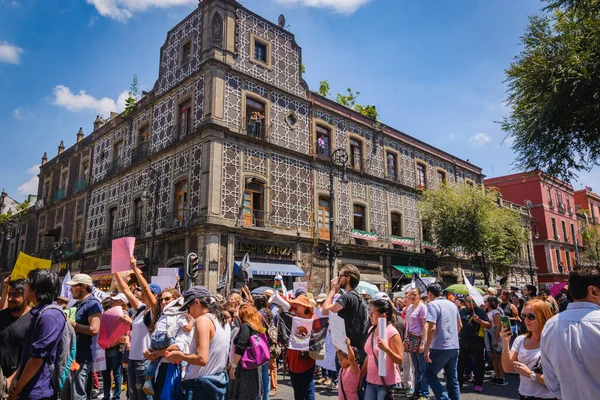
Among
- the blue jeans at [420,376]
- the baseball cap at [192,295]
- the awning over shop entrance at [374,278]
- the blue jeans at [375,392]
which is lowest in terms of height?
the blue jeans at [420,376]

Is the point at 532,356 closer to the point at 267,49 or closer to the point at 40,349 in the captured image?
the point at 40,349

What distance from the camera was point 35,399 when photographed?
3518 mm

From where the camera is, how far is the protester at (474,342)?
330 inches

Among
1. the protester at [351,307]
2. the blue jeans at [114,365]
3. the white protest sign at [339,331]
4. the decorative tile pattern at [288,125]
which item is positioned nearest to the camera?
the white protest sign at [339,331]

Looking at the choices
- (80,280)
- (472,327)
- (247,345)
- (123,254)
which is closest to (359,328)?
(247,345)

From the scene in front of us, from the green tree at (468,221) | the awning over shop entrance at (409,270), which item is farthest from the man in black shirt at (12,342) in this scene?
the green tree at (468,221)

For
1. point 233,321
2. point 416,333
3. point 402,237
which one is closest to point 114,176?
point 402,237

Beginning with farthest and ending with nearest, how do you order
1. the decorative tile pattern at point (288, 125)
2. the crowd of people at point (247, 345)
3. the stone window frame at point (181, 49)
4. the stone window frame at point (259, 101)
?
the decorative tile pattern at point (288, 125) → the stone window frame at point (181, 49) → the stone window frame at point (259, 101) → the crowd of people at point (247, 345)

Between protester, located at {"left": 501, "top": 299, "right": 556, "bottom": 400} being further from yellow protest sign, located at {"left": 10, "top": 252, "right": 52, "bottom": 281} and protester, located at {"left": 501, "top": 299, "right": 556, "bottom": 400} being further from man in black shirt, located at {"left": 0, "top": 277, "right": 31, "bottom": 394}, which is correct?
yellow protest sign, located at {"left": 10, "top": 252, "right": 52, "bottom": 281}

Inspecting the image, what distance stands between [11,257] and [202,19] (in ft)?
105

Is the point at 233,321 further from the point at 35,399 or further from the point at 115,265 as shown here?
the point at 35,399

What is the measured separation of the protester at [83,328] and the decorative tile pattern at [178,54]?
1692 centimetres

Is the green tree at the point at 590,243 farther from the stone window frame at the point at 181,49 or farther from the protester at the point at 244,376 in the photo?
the protester at the point at 244,376

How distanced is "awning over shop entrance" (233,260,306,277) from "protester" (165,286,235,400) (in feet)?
47.1
